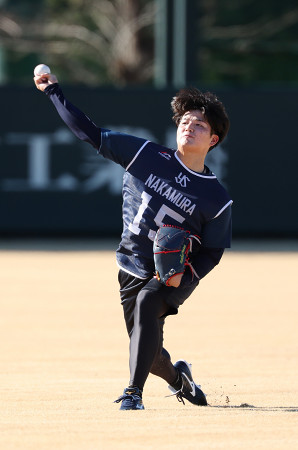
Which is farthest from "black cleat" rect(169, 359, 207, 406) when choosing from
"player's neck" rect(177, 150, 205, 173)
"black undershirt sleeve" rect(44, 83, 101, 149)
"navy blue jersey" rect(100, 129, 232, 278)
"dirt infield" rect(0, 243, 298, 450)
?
"black undershirt sleeve" rect(44, 83, 101, 149)

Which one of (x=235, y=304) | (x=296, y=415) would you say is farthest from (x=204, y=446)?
(x=235, y=304)

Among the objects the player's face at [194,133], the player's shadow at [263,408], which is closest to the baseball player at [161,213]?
the player's face at [194,133]

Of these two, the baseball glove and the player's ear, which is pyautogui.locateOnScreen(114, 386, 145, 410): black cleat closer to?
the baseball glove

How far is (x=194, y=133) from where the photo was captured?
235 inches

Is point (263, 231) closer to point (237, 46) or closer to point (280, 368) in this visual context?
point (280, 368)

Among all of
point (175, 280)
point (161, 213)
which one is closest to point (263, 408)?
point (175, 280)

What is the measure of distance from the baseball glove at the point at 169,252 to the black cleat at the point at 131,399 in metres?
0.59

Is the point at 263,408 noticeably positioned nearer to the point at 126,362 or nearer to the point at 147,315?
the point at 147,315

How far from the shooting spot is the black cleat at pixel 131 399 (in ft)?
18.6

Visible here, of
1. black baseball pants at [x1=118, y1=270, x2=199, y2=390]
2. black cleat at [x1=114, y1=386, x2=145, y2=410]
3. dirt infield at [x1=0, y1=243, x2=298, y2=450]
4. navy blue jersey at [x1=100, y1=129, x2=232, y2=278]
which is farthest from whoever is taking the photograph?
navy blue jersey at [x1=100, y1=129, x2=232, y2=278]

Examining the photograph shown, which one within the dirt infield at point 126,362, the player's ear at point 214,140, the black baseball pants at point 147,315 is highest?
the player's ear at point 214,140

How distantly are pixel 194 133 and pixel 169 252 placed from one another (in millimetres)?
733

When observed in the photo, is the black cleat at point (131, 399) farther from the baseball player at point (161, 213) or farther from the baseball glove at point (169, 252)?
the baseball glove at point (169, 252)

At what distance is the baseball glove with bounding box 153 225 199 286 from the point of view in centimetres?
570
